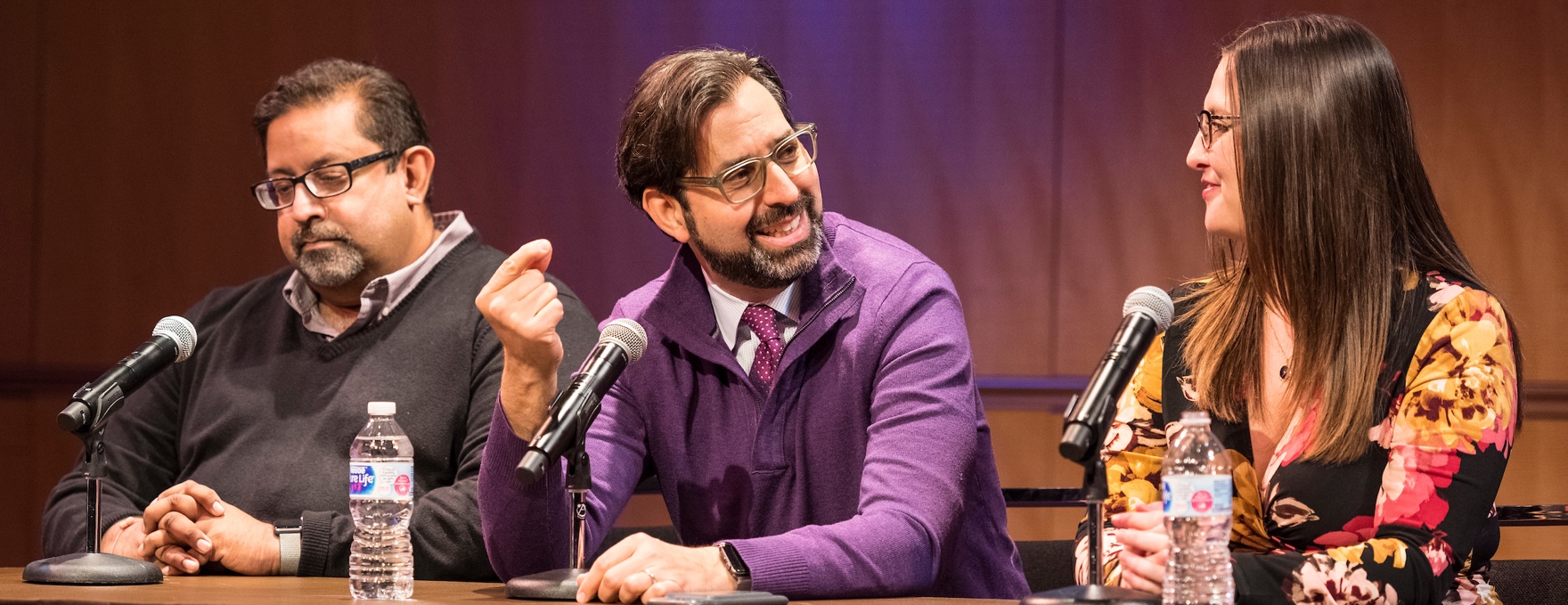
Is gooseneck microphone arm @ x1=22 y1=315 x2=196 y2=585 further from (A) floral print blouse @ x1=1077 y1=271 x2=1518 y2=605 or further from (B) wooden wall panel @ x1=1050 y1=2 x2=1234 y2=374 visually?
(B) wooden wall panel @ x1=1050 y1=2 x2=1234 y2=374

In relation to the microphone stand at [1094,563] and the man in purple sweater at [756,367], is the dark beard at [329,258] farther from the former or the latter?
the microphone stand at [1094,563]

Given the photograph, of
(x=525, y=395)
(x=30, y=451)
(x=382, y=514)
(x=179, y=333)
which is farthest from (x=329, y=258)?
(x=30, y=451)

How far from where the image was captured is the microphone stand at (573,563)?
167cm

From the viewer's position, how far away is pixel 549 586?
1.69 m

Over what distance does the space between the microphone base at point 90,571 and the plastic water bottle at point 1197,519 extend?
1293 mm

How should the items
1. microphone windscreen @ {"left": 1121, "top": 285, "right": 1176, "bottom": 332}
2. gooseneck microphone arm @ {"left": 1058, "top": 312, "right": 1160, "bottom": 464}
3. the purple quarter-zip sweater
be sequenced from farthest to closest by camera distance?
the purple quarter-zip sweater < microphone windscreen @ {"left": 1121, "top": 285, "right": 1176, "bottom": 332} < gooseneck microphone arm @ {"left": 1058, "top": 312, "right": 1160, "bottom": 464}

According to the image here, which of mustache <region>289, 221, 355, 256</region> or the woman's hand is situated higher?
mustache <region>289, 221, 355, 256</region>

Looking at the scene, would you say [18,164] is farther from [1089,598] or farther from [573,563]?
[1089,598]

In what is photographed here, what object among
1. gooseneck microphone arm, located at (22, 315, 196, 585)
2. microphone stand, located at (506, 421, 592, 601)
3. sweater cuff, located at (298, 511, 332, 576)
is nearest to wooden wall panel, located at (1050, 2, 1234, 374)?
sweater cuff, located at (298, 511, 332, 576)

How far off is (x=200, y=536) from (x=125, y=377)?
395 millimetres

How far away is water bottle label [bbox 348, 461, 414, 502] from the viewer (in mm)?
1755

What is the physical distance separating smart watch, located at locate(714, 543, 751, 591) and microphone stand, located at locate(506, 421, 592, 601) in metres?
0.17

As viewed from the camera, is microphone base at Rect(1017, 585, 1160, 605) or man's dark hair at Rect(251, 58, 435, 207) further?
man's dark hair at Rect(251, 58, 435, 207)

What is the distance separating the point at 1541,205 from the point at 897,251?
2.14 m
